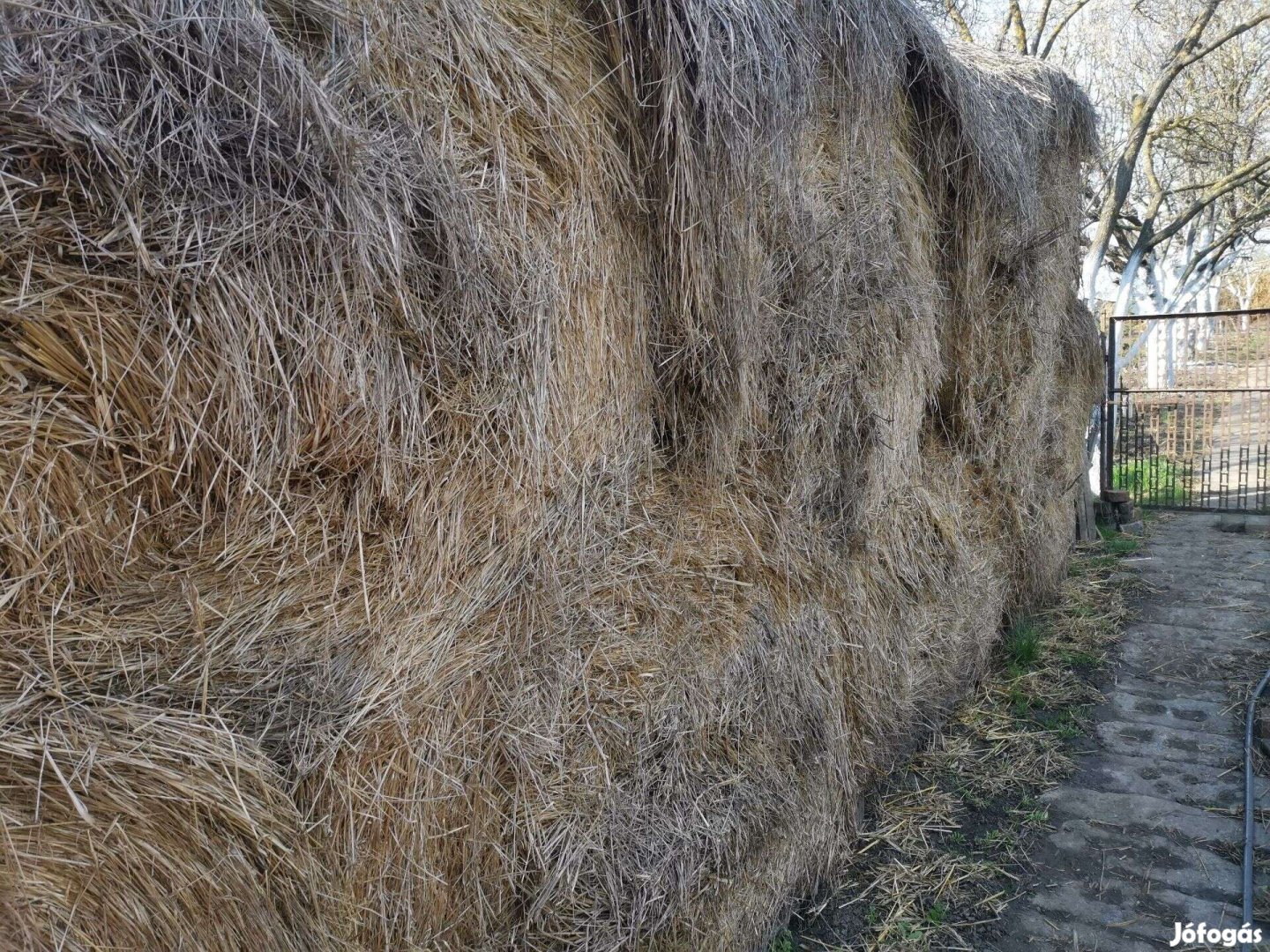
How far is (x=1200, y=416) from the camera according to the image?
9922mm

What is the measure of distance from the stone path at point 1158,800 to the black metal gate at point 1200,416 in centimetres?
371

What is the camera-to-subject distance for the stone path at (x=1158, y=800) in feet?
9.70

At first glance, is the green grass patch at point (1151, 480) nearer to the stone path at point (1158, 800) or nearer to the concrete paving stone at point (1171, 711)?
the stone path at point (1158, 800)

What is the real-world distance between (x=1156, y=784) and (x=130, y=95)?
4324 millimetres

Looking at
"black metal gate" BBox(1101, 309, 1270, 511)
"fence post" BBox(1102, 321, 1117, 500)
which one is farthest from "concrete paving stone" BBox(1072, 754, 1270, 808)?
"black metal gate" BBox(1101, 309, 1270, 511)

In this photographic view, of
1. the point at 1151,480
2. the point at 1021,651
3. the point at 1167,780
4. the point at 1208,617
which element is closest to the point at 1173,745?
the point at 1167,780

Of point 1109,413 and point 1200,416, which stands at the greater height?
point 1109,413

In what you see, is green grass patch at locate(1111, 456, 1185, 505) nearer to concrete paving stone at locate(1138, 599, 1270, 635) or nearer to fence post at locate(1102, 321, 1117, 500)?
fence post at locate(1102, 321, 1117, 500)

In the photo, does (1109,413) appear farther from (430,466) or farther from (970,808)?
(430,466)

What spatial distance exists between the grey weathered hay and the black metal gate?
7397 millimetres

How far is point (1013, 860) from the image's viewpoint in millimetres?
3309

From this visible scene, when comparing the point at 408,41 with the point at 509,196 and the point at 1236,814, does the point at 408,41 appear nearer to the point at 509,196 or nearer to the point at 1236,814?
the point at 509,196

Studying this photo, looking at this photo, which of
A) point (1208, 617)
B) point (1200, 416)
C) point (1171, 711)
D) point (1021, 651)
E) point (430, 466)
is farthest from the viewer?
point (1200, 416)

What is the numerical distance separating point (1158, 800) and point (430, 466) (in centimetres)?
352
